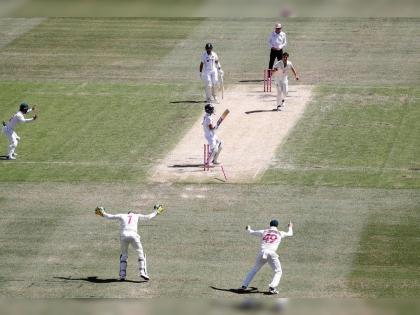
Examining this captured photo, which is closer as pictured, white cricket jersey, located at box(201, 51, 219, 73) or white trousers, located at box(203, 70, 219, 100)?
white cricket jersey, located at box(201, 51, 219, 73)

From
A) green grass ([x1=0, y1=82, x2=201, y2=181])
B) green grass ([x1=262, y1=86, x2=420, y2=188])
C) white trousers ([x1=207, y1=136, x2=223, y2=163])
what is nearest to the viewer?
green grass ([x1=262, y1=86, x2=420, y2=188])

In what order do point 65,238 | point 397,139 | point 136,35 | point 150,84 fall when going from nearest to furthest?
1. point 65,238
2. point 397,139
3. point 150,84
4. point 136,35

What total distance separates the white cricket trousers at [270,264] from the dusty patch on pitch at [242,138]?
9.89 m

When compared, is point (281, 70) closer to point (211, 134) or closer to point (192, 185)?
point (211, 134)

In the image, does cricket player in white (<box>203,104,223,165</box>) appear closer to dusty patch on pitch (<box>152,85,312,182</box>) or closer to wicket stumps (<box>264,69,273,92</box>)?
dusty patch on pitch (<box>152,85,312,182</box>)

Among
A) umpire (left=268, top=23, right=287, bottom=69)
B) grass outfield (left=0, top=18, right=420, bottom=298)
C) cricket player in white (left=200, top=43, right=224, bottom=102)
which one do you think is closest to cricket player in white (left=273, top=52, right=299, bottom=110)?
grass outfield (left=0, top=18, right=420, bottom=298)

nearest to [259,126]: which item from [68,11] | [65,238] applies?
[65,238]

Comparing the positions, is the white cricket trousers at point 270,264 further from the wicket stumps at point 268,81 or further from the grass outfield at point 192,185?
the wicket stumps at point 268,81

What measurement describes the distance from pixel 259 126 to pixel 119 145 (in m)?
5.51

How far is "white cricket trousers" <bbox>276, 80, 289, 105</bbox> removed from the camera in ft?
184

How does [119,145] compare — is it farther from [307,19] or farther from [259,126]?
[307,19]

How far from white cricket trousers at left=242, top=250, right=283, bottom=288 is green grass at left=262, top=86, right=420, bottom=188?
9.66 metres

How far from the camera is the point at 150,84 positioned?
202 ft

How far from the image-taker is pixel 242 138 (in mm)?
53500
